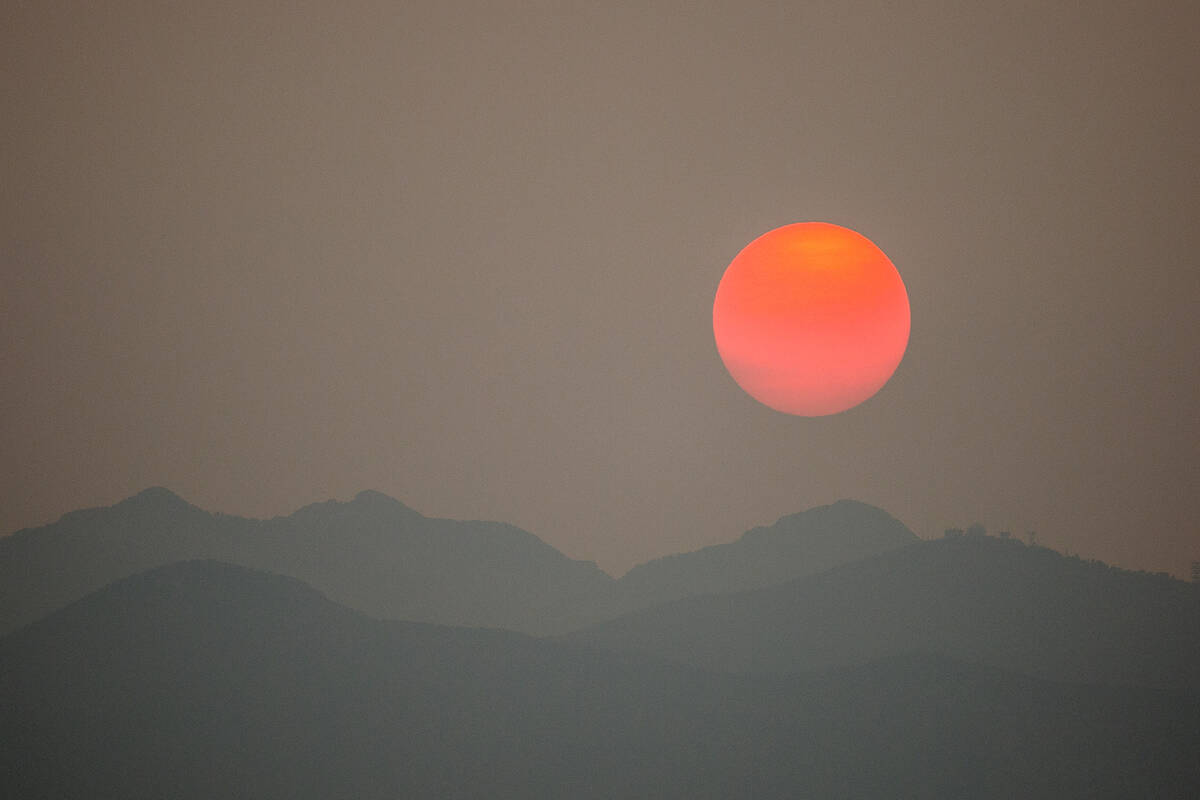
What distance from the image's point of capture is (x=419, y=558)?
18141mm

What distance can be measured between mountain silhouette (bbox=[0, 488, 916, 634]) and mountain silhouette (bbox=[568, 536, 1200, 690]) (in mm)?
607

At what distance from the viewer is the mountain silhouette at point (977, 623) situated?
667 inches

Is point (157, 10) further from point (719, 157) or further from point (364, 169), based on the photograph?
point (719, 157)

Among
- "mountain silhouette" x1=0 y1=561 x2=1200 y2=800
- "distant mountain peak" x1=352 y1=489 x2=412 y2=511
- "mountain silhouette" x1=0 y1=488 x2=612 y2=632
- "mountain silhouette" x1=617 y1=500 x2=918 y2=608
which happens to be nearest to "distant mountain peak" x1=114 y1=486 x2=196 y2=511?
Result: "mountain silhouette" x1=0 y1=488 x2=612 y2=632

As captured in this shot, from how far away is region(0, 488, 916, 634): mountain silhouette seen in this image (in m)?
17.8

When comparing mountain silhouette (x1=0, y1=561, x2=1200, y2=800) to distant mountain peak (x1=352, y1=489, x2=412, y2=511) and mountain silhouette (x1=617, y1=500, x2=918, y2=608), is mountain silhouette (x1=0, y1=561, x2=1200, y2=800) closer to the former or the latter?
mountain silhouette (x1=617, y1=500, x2=918, y2=608)

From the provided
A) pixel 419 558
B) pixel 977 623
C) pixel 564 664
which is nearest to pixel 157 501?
pixel 419 558

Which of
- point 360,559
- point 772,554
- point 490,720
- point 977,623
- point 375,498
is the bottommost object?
point 490,720

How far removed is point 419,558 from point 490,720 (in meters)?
3.25

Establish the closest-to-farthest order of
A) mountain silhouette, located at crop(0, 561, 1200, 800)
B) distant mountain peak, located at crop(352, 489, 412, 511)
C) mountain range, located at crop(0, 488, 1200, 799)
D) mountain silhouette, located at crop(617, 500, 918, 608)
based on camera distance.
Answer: mountain silhouette, located at crop(0, 561, 1200, 800) → mountain range, located at crop(0, 488, 1200, 799) → distant mountain peak, located at crop(352, 489, 412, 511) → mountain silhouette, located at crop(617, 500, 918, 608)

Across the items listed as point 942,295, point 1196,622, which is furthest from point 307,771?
point 1196,622

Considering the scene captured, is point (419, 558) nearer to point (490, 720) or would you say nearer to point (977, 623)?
point (490, 720)

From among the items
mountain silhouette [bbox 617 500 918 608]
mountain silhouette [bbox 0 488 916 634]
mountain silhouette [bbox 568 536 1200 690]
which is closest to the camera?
mountain silhouette [bbox 568 536 1200 690]

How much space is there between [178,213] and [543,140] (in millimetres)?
7029
